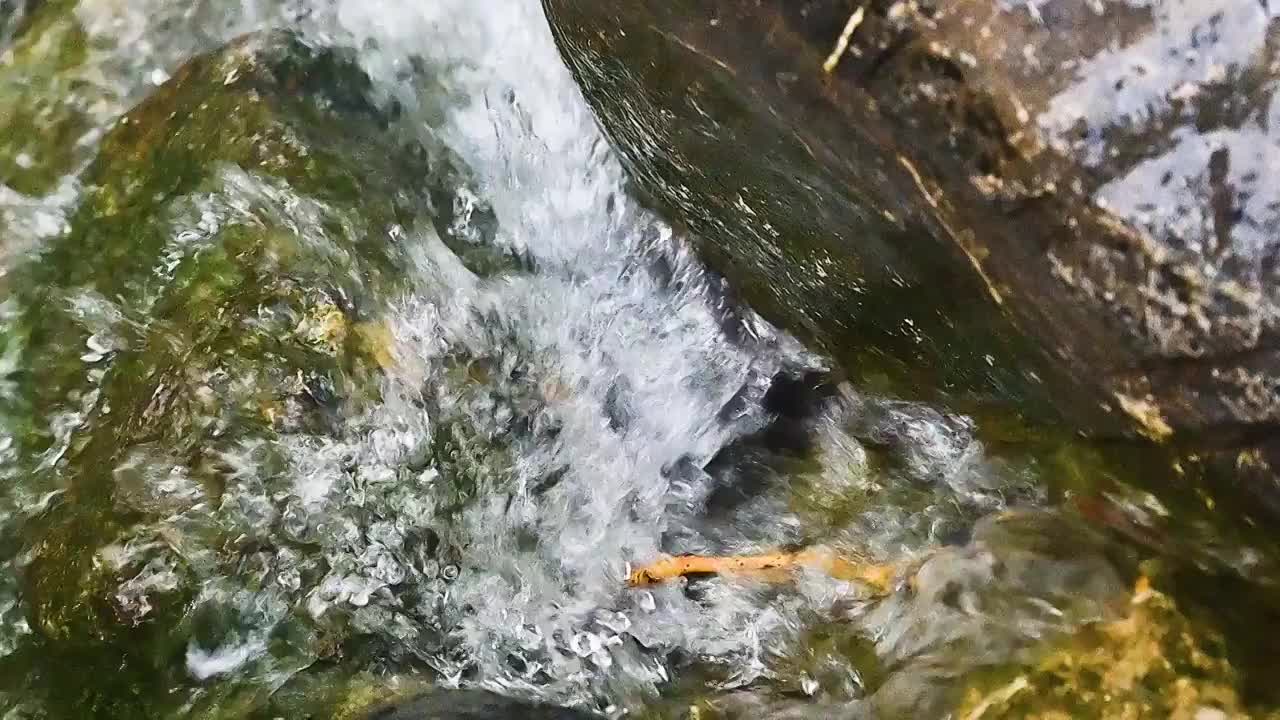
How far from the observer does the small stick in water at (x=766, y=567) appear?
2148 mm

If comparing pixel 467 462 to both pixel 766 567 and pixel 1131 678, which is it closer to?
pixel 766 567

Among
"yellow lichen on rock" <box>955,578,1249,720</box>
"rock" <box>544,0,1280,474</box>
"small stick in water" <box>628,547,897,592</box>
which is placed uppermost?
"rock" <box>544,0,1280,474</box>

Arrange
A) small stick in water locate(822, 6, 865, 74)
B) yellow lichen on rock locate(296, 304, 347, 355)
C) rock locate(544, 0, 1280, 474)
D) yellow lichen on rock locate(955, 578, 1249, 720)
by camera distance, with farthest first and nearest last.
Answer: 1. yellow lichen on rock locate(296, 304, 347, 355)
2. yellow lichen on rock locate(955, 578, 1249, 720)
3. small stick in water locate(822, 6, 865, 74)
4. rock locate(544, 0, 1280, 474)

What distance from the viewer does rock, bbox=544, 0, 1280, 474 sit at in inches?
46.4

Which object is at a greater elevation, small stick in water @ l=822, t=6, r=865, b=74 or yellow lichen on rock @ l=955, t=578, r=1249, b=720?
small stick in water @ l=822, t=6, r=865, b=74

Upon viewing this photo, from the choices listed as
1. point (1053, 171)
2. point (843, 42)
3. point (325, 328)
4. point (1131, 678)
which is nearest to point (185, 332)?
point (325, 328)

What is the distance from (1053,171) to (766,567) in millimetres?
1324

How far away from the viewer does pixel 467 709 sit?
89.4 inches

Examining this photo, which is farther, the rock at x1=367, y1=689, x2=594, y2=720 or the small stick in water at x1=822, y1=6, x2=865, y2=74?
the rock at x1=367, y1=689, x2=594, y2=720

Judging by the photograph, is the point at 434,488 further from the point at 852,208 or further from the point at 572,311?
the point at 852,208

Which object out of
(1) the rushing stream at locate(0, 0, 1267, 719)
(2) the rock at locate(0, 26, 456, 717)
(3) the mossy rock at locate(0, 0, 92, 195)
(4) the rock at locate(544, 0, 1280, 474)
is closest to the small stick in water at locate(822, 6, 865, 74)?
(4) the rock at locate(544, 0, 1280, 474)

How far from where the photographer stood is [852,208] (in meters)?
1.56

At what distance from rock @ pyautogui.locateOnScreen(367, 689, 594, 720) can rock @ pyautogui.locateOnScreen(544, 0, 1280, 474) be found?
1334mm

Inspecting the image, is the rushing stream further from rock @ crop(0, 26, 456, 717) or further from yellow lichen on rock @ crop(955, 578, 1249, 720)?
yellow lichen on rock @ crop(955, 578, 1249, 720)
